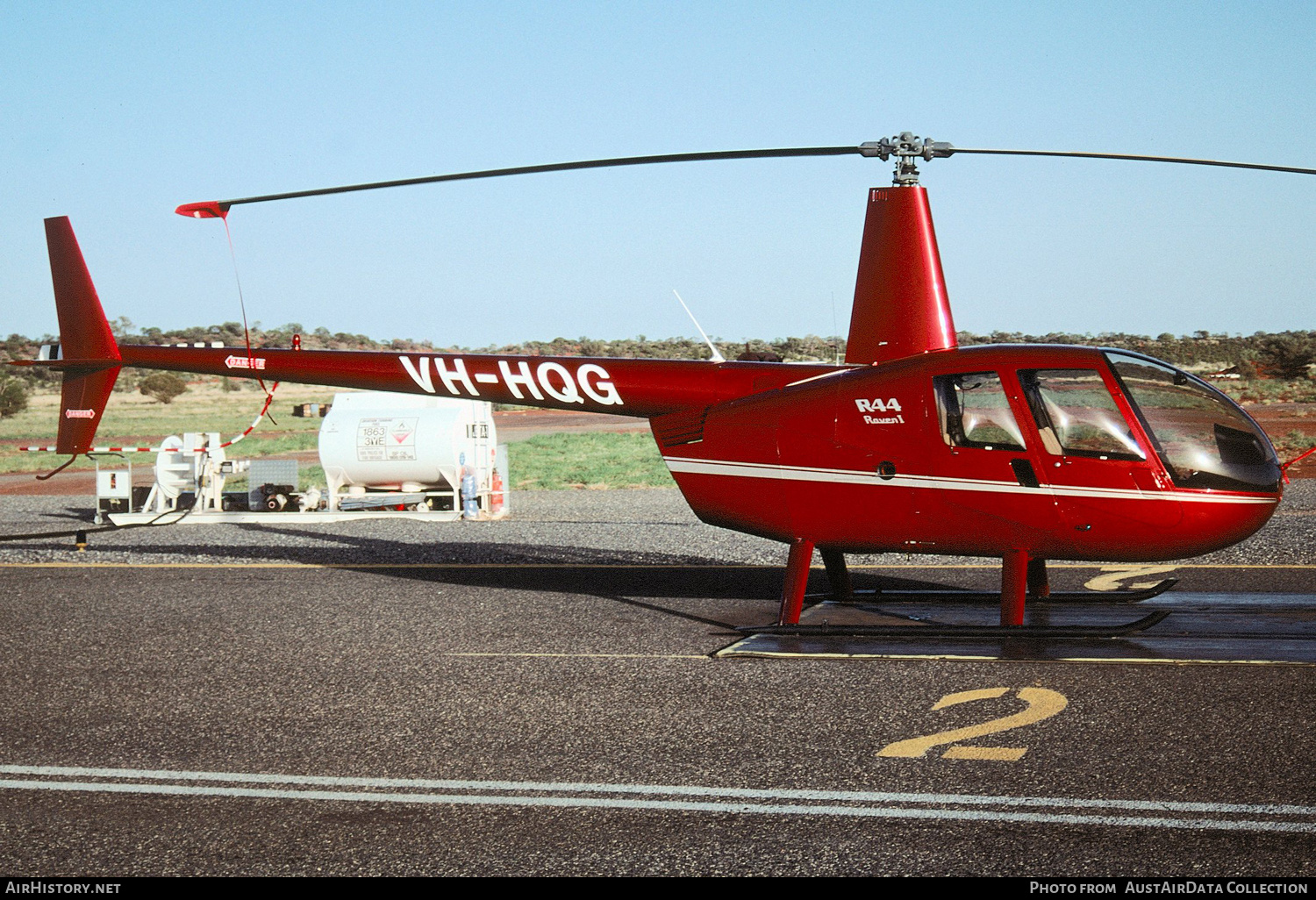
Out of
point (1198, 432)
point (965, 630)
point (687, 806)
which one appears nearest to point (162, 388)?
point (965, 630)

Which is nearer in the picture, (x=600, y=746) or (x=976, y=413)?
(x=600, y=746)

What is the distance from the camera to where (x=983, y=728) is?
6.77 meters

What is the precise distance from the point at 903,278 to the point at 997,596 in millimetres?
3310

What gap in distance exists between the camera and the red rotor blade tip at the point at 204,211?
1051 centimetres

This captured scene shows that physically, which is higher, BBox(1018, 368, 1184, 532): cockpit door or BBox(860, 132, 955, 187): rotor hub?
BBox(860, 132, 955, 187): rotor hub

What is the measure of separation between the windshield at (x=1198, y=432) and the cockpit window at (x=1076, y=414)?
0.61 ft

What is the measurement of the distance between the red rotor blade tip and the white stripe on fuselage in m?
4.86

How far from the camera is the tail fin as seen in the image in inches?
500

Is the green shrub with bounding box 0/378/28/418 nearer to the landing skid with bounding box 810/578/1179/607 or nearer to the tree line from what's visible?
the tree line

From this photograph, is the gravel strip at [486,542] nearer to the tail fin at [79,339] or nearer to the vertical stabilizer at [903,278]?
the tail fin at [79,339]

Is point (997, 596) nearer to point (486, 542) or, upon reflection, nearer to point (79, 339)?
point (486, 542)

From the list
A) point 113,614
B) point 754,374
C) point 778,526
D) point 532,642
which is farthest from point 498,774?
point 113,614

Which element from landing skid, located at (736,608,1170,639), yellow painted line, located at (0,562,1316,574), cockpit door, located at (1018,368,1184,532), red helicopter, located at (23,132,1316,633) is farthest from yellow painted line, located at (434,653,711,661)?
yellow painted line, located at (0,562,1316,574)

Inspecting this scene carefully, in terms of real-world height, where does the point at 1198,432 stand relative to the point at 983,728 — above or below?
above
